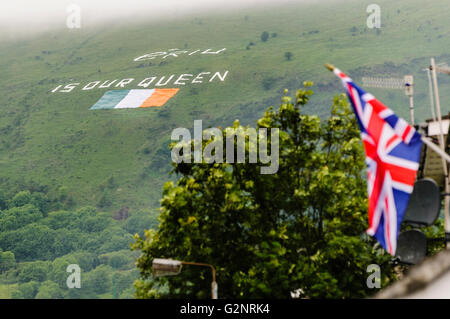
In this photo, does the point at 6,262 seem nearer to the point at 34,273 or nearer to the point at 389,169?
the point at 34,273

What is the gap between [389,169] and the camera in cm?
1553

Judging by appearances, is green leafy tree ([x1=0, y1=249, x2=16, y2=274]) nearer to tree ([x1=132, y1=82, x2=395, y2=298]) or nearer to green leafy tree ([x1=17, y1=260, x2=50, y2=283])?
green leafy tree ([x1=17, y1=260, x2=50, y2=283])

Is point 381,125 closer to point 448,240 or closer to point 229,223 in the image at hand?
point 448,240

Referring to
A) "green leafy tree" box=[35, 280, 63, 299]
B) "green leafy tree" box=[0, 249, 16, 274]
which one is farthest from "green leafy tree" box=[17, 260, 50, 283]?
"green leafy tree" box=[35, 280, 63, 299]

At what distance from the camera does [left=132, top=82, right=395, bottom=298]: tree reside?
2439 centimetres

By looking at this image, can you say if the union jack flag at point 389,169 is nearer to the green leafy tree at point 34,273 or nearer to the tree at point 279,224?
the tree at point 279,224

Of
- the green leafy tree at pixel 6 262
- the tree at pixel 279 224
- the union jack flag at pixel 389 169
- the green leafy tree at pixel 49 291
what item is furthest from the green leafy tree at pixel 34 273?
the union jack flag at pixel 389 169

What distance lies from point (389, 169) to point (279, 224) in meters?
12.3

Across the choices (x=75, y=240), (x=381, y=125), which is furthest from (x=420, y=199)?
(x=75, y=240)

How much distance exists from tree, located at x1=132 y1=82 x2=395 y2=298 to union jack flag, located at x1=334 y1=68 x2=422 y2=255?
8.43 m

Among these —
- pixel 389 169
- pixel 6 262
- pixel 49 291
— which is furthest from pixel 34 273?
pixel 389 169

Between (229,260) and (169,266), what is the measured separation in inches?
362

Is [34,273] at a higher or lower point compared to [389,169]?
lower
